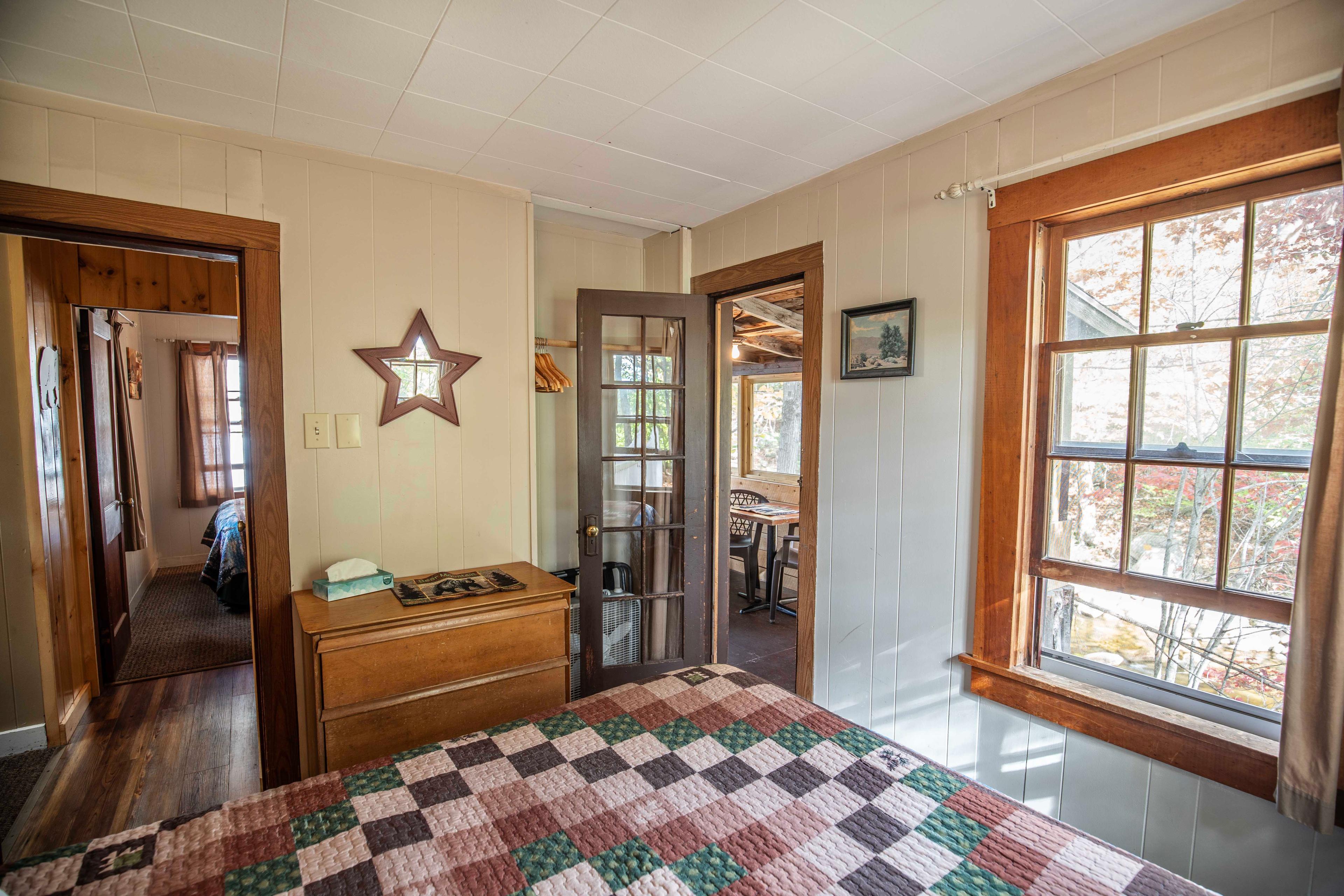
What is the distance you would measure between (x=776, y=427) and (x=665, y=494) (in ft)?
11.6

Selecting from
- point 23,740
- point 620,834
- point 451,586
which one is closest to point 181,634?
point 23,740

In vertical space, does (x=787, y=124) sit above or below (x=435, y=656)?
above

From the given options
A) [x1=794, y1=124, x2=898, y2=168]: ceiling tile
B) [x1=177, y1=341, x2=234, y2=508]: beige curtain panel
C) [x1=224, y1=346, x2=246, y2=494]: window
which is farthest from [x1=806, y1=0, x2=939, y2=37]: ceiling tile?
[x1=177, y1=341, x2=234, y2=508]: beige curtain panel

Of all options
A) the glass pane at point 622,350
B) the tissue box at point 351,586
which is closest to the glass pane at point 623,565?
the glass pane at point 622,350

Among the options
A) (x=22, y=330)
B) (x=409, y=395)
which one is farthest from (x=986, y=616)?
(x=22, y=330)

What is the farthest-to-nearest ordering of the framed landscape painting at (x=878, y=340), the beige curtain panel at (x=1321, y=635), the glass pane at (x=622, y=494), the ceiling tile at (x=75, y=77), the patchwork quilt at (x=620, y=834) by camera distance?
the glass pane at (x=622, y=494), the framed landscape painting at (x=878, y=340), the ceiling tile at (x=75, y=77), the beige curtain panel at (x=1321, y=635), the patchwork quilt at (x=620, y=834)

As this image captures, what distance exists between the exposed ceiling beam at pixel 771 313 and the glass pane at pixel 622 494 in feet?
6.10

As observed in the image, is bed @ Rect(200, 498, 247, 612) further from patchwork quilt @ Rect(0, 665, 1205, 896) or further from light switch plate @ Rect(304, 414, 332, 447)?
patchwork quilt @ Rect(0, 665, 1205, 896)

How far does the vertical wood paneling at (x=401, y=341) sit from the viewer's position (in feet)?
7.77

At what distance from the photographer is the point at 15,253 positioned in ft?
7.57

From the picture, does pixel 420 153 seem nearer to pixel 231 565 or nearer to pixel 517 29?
pixel 517 29

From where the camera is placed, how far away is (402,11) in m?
1.44

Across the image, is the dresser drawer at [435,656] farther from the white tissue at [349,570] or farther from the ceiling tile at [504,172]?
the ceiling tile at [504,172]

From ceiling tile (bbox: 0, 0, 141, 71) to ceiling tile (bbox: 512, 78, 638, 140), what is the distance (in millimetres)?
991
